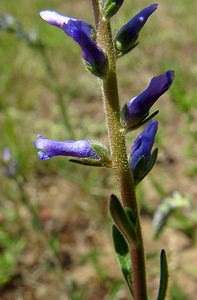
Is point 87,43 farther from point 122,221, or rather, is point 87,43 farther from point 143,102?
point 122,221

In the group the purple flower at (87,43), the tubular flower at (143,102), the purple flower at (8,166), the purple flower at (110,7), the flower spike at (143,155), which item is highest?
the purple flower at (8,166)

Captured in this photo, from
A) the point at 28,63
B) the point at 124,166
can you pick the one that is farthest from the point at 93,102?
the point at 124,166

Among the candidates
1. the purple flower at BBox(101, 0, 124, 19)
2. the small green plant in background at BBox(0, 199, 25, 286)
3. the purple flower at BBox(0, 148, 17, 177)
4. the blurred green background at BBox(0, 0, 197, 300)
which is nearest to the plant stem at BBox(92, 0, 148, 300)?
the purple flower at BBox(101, 0, 124, 19)

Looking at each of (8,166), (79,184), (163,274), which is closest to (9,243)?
(8,166)

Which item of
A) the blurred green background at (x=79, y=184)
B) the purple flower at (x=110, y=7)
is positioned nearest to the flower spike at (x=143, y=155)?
the purple flower at (x=110, y=7)

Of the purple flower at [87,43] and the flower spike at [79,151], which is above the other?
the purple flower at [87,43]

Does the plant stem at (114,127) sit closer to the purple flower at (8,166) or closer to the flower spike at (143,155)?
the flower spike at (143,155)

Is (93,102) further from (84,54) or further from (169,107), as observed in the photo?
(84,54)
